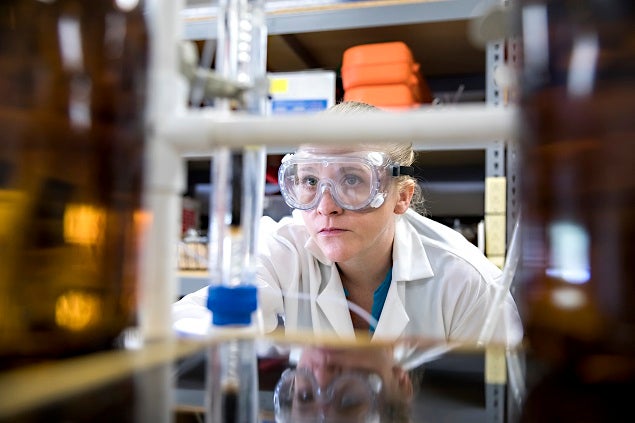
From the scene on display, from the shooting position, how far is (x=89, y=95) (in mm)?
330

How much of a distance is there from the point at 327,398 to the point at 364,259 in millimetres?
1200

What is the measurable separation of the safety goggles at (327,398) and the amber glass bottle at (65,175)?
12cm

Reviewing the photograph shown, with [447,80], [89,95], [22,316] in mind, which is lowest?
[22,316]

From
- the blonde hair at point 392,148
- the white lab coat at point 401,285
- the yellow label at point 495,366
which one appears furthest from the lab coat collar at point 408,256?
the yellow label at point 495,366

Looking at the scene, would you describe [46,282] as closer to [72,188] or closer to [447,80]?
[72,188]

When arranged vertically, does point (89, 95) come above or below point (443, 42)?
below

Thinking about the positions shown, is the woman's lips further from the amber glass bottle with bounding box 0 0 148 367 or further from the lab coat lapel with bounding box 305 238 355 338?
the amber glass bottle with bounding box 0 0 148 367

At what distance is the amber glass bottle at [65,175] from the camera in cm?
31

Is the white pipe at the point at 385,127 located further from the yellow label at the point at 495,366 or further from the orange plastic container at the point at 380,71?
the orange plastic container at the point at 380,71

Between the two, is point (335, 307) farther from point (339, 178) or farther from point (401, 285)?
point (339, 178)

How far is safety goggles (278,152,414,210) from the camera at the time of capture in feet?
4.08

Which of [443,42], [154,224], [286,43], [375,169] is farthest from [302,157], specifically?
[154,224]

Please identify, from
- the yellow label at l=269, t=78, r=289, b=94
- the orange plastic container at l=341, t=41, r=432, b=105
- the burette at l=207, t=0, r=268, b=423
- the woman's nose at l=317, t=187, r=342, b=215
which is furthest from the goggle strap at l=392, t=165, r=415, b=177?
the burette at l=207, t=0, r=268, b=423

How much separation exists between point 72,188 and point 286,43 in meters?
1.49
